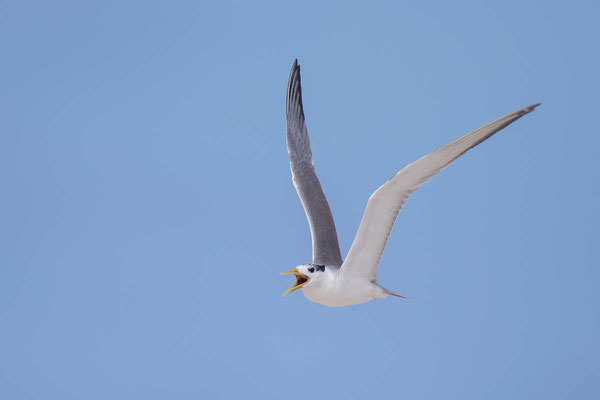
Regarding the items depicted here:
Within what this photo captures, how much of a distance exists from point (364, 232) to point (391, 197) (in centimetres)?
33

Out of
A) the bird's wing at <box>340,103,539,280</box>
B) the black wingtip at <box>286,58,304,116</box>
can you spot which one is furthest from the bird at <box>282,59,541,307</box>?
the black wingtip at <box>286,58,304,116</box>

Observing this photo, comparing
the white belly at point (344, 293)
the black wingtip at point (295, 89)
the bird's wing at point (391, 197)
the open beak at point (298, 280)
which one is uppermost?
the black wingtip at point (295, 89)

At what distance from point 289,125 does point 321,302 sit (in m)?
2.34

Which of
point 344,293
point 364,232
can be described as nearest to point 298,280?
point 344,293

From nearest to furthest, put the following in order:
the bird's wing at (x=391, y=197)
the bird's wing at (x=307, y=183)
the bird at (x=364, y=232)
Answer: the bird's wing at (x=391, y=197) → the bird at (x=364, y=232) → the bird's wing at (x=307, y=183)

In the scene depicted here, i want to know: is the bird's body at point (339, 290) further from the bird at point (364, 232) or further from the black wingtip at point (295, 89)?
the black wingtip at point (295, 89)

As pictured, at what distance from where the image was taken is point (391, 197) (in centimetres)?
507

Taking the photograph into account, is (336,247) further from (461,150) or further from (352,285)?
(461,150)

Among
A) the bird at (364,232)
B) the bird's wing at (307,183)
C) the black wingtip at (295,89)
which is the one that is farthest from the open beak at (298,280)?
the black wingtip at (295,89)

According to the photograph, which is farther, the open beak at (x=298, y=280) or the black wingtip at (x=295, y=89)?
the black wingtip at (x=295, y=89)

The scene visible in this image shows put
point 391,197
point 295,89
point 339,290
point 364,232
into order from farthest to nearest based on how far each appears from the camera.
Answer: point 295,89 < point 339,290 < point 364,232 < point 391,197

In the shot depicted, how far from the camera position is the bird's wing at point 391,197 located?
15.3 feet

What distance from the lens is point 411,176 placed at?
4.96m

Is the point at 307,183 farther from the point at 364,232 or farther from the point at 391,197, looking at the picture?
the point at 391,197
